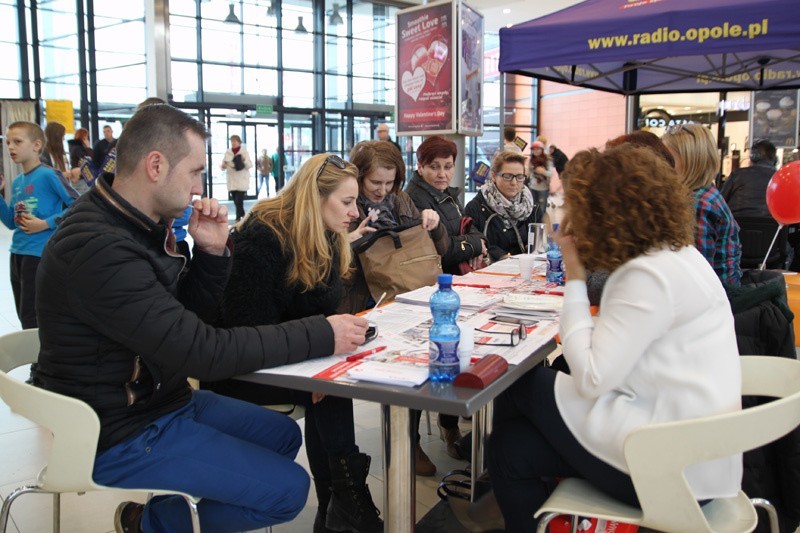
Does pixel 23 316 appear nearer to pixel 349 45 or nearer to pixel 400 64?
pixel 400 64

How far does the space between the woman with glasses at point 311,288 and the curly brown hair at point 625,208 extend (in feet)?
2.93

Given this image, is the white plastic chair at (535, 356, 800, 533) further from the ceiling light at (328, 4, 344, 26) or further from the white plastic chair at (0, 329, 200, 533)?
the ceiling light at (328, 4, 344, 26)

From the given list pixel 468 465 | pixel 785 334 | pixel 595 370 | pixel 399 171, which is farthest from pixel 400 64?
pixel 595 370

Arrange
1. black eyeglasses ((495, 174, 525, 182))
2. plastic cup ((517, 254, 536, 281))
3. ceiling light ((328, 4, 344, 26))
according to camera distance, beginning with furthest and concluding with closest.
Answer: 1. ceiling light ((328, 4, 344, 26))
2. black eyeglasses ((495, 174, 525, 182))
3. plastic cup ((517, 254, 536, 281))

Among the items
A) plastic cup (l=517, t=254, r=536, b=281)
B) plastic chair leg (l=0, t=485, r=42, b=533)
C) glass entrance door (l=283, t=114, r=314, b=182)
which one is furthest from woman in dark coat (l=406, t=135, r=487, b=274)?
glass entrance door (l=283, t=114, r=314, b=182)

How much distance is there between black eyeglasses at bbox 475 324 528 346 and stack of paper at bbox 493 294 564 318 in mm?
238

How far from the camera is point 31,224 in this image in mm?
3627

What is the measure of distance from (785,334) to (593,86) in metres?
3.60

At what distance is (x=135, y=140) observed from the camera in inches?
62.2

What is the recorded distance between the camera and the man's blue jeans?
5.03 feet

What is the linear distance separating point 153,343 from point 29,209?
9.11 ft

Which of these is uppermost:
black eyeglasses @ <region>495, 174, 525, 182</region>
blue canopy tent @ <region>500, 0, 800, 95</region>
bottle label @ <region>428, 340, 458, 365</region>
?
blue canopy tent @ <region>500, 0, 800, 95</region>

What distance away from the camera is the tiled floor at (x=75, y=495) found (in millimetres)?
2383

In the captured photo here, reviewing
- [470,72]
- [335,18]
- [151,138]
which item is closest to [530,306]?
[151,138]
